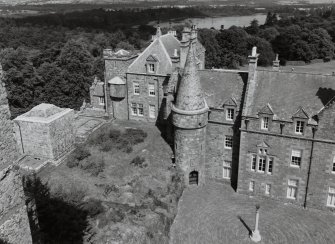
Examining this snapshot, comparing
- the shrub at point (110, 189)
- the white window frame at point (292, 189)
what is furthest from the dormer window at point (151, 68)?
the white window frame at point (292, 189)

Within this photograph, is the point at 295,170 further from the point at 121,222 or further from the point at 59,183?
the point at 59,183

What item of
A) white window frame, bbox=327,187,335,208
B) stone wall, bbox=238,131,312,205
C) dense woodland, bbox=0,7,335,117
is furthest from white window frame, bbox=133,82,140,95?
white window frame, bbox=327,187,335,208

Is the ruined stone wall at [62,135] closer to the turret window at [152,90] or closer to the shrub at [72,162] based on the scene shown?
the shrub at [72,162]

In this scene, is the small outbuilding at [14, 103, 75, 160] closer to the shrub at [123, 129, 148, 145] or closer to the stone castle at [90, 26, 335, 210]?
the shrub at [123, 129, 148, 145]

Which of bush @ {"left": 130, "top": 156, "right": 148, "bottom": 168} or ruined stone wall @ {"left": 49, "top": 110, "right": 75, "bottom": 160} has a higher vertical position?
ruined stone wall @ {"left": 49, "top": 110, "right": 75, "bottom": 160}

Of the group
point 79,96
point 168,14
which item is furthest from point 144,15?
point 79,96

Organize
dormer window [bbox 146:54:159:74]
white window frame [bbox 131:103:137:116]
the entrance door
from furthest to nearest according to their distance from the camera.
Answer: white window frame [bbox 131:103:137:116]
dormer window [bbox 146:54:159:74]
the entrance door
